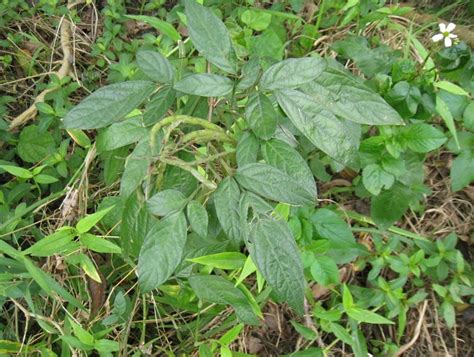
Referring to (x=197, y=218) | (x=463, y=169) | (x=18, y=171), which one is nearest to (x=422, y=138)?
(x=463, y=169)

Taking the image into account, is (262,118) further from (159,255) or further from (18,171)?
(18,171)

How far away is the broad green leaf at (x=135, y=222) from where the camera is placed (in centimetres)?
97

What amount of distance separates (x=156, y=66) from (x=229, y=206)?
311mm

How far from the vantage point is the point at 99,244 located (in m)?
1.17

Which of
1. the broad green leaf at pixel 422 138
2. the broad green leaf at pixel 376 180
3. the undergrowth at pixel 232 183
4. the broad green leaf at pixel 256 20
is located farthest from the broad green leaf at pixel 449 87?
the broad green leaf at pixel 256 20

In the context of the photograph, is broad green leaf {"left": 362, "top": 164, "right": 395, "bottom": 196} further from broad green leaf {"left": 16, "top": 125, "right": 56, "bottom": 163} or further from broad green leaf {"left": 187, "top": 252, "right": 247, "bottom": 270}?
broad green leaf {"left": 16, "top": 125, "right": 56, "bottom": 163}

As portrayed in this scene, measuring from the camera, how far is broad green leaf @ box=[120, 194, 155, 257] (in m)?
0.97

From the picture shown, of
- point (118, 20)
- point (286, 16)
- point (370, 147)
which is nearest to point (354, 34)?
point (286, 16)

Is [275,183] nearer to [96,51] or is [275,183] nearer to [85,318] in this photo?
[85,318]

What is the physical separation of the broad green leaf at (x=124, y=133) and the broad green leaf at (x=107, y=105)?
0.07 meters

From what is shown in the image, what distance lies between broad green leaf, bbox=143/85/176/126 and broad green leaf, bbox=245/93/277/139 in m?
0.16

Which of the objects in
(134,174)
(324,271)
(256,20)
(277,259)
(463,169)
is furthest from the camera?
(256,20)

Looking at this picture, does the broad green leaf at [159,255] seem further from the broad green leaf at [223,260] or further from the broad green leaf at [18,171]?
the broad green leaf at [18,171]

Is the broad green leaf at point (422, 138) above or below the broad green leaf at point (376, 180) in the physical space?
above
